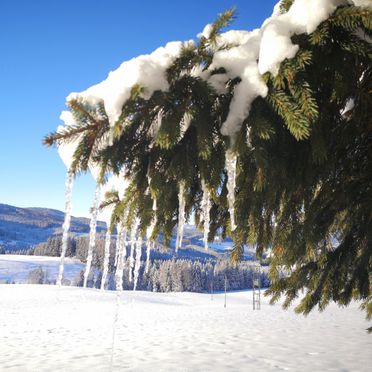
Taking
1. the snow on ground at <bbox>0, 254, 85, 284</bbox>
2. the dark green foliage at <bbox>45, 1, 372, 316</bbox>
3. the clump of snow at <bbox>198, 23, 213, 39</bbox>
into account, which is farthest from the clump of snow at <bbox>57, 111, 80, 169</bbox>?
the snow on ground at <bbox>0, 254, 85, 284</bbox>

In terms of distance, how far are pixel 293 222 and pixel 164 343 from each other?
323 inches

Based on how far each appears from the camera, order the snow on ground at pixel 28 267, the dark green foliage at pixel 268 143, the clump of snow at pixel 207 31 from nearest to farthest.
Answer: the dark green foliage at pixel 268 143, the clump of snow at pixel 207 31, the snow on ground at pixel 28 267

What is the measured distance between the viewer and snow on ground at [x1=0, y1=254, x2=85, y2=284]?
98.4 meters

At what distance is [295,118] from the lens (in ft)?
4.52

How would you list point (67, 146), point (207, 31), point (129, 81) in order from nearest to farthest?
1. point (129, 81)
2. point (207, 31)
3. point (67, 146)

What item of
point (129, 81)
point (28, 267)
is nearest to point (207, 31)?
point (129, 81)

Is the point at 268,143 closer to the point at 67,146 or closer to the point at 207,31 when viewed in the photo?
the point at 207,31

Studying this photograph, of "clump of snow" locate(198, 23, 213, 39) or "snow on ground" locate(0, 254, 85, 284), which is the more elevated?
"clump of snow" locate(198, 23, 213, 39)

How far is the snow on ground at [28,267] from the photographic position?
9844cm

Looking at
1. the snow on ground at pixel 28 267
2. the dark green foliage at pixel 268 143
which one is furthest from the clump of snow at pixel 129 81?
the snow on ground at pixel 28 267

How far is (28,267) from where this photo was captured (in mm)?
110625

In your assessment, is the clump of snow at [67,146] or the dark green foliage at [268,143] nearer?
the dark green foliage at [268,143]

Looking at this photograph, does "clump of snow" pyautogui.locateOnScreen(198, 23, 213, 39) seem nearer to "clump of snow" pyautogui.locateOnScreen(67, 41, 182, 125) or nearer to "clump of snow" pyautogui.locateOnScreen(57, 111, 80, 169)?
"clump of snow" pyautogui.locateOnScreen(67, 41, 182, 125)

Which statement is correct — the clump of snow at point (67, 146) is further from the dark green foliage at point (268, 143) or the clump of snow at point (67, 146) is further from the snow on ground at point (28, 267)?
the snow on ground at point (28, 267)
